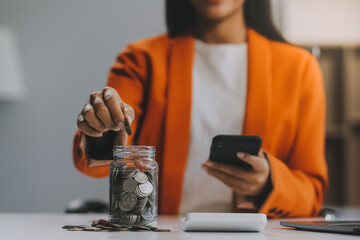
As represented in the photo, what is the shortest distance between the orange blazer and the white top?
3 cm

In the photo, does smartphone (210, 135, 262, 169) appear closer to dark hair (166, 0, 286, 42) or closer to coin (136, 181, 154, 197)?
coin (136, 181, 154, 197)

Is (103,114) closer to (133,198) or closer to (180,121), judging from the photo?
(133,198)

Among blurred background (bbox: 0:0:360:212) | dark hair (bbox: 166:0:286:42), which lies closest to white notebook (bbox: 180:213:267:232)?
dark hair (bbox: 166:0:286:42)

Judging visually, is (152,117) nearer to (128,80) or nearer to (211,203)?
(128,80)

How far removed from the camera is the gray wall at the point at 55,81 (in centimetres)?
190

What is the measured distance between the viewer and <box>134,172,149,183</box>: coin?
0.64 meters

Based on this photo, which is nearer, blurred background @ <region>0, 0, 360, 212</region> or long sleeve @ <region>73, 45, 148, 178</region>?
long sleeve @ <region>73, 45, 148, 178</region>

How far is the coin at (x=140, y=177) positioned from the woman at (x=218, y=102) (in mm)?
390

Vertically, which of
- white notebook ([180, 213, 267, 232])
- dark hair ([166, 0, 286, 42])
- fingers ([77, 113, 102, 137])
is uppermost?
dark hair ([166, 0, 286, 42])

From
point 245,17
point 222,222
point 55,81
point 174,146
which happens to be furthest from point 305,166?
point 55,81

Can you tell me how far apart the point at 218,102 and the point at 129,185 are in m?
0.56

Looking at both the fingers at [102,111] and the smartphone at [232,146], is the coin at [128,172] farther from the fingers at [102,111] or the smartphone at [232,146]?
the smartphone at [232,146]

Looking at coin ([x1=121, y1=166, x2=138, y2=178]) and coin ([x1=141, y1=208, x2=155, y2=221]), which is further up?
coin ([x1=121, y1=166, x2=138, y2=178])

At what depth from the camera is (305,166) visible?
1.10 metres
